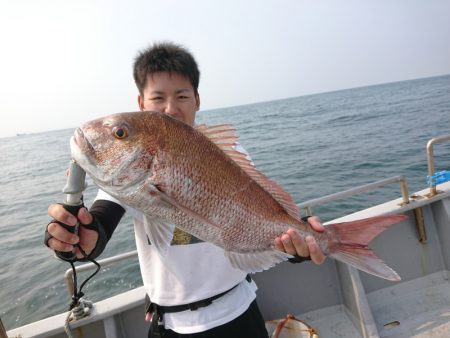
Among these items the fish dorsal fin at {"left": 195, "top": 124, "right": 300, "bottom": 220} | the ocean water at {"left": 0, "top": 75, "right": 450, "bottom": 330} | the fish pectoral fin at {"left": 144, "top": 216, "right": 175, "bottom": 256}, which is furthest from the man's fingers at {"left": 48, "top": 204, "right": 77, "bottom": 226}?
the ocean water at {"left": 0, "top": 75, "right": 450, "bottom": 330}

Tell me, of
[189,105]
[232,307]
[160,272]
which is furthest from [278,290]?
[189,105]

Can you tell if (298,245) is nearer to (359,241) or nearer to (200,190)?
(359,241)

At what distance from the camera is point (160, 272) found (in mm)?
2299

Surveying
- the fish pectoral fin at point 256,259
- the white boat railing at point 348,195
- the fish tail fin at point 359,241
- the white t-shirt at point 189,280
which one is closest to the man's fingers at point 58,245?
the white t-shirt at point 189,280

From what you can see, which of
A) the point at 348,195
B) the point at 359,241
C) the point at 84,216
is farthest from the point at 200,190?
the point at 348,195

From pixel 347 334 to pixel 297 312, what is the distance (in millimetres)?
646

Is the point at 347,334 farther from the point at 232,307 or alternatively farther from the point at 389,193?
the point at 389,193

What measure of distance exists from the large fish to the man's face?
0.72m

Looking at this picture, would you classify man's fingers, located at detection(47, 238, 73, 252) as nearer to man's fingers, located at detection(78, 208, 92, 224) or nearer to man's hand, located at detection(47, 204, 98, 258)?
man's hand, located at detection(47, 204, 98, 258)

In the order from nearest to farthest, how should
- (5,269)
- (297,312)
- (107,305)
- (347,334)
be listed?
(107,305) < (347,334) < (297,312) < (5,269)

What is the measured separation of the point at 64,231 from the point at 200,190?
2.44 ft

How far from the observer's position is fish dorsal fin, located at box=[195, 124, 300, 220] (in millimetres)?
1868

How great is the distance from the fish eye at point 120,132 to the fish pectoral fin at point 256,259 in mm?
940

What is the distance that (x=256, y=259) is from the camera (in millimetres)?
1952
